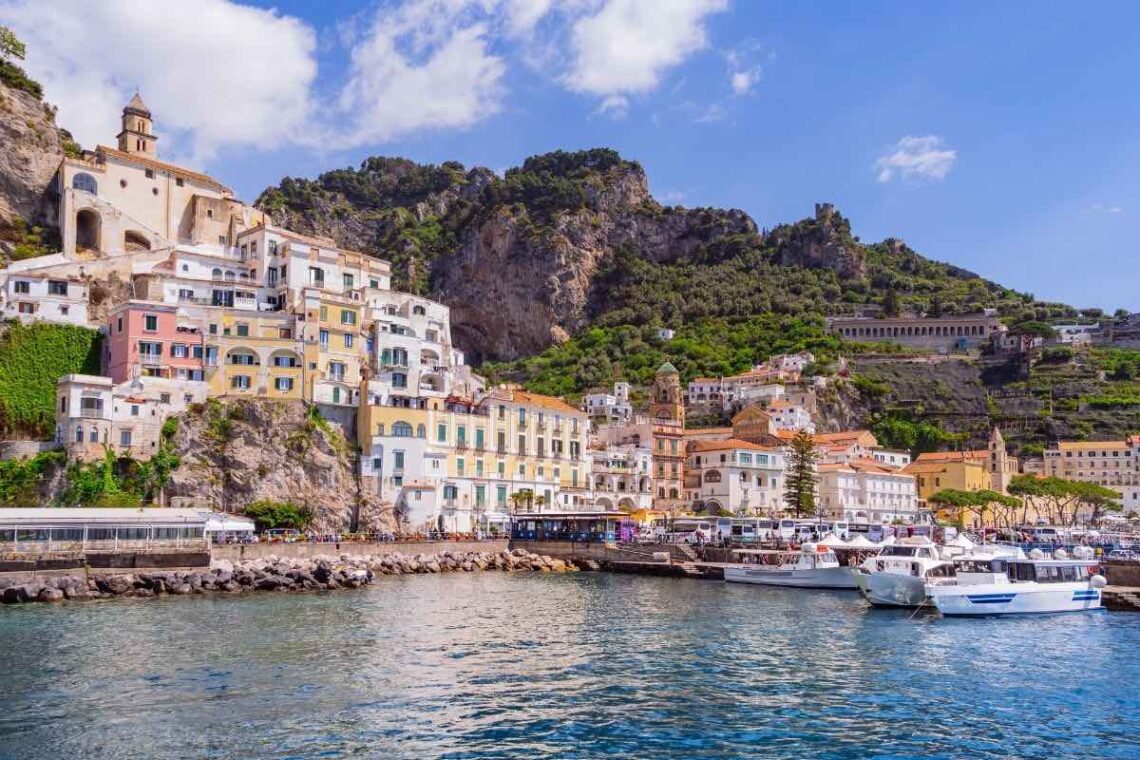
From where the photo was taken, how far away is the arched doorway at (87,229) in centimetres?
7031

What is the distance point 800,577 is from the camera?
51469 mm

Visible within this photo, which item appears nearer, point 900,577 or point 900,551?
point 900,577

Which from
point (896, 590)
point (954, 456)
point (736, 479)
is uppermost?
point (954, 456)

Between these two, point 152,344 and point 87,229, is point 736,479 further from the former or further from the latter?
point 87,229

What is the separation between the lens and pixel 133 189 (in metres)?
72.8

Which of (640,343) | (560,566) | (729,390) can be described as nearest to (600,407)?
(729,390)

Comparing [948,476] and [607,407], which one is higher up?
[607,407]

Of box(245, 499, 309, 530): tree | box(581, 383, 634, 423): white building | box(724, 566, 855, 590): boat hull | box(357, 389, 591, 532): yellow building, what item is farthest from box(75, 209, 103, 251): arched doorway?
box(581, 383, 634, 423): white building

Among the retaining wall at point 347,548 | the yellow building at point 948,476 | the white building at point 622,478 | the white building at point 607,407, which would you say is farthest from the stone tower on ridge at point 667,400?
the retaining wall at point 347,548

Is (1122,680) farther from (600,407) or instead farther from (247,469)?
(600,407)

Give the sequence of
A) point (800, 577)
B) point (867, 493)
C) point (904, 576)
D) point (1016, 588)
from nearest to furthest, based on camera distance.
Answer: point (1016, 588)
point (904, 576)
point (800, 577)
point (867, 493)

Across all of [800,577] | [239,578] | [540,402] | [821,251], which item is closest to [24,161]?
[540,402]

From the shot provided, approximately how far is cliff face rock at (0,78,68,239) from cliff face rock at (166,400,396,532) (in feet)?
82.9

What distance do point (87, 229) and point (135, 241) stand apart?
332 cm
